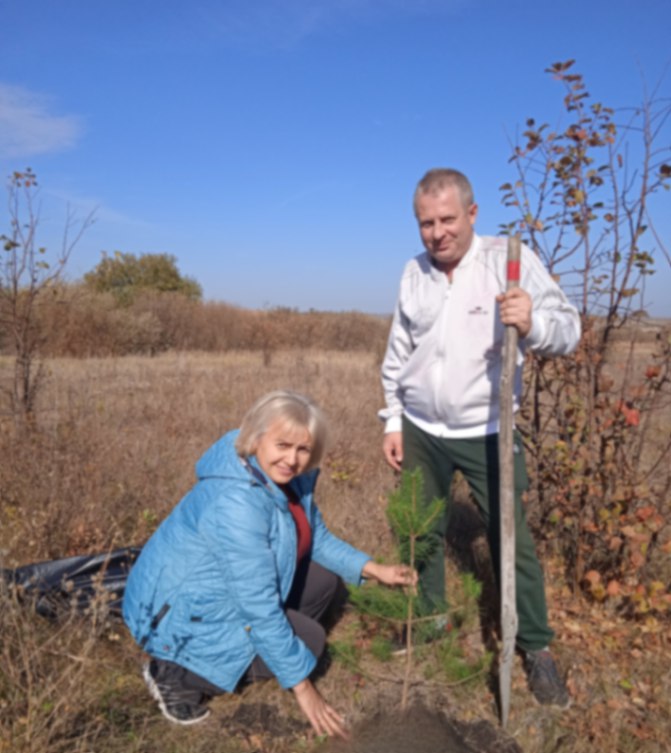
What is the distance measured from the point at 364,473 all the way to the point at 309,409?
3224 millimetres

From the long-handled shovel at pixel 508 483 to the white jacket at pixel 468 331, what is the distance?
5.7 inches

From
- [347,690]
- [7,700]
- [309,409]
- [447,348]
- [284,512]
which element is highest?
[447,348]

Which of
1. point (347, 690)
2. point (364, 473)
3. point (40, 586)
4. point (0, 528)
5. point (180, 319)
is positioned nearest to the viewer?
point (347, 690)

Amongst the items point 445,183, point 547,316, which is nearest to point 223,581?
point 547,316

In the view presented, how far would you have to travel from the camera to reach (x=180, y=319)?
19.6 metres

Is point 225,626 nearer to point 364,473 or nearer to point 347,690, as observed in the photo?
point 347,690

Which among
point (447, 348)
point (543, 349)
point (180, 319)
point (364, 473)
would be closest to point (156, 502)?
point (364, 473)

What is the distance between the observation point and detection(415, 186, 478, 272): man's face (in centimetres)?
229

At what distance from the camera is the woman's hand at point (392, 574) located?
8.13 ft

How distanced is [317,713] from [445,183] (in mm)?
1923

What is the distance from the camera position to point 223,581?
2369mm

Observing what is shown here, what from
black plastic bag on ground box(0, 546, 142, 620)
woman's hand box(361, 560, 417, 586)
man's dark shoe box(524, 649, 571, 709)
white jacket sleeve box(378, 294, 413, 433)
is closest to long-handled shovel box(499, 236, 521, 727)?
man's dark shoe box(524, 649, 571, 709)

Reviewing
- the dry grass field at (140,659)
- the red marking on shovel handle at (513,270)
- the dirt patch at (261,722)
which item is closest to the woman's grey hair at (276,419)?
the dry grass field at (140,659)

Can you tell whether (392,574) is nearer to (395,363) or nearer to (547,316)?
(395,363)
